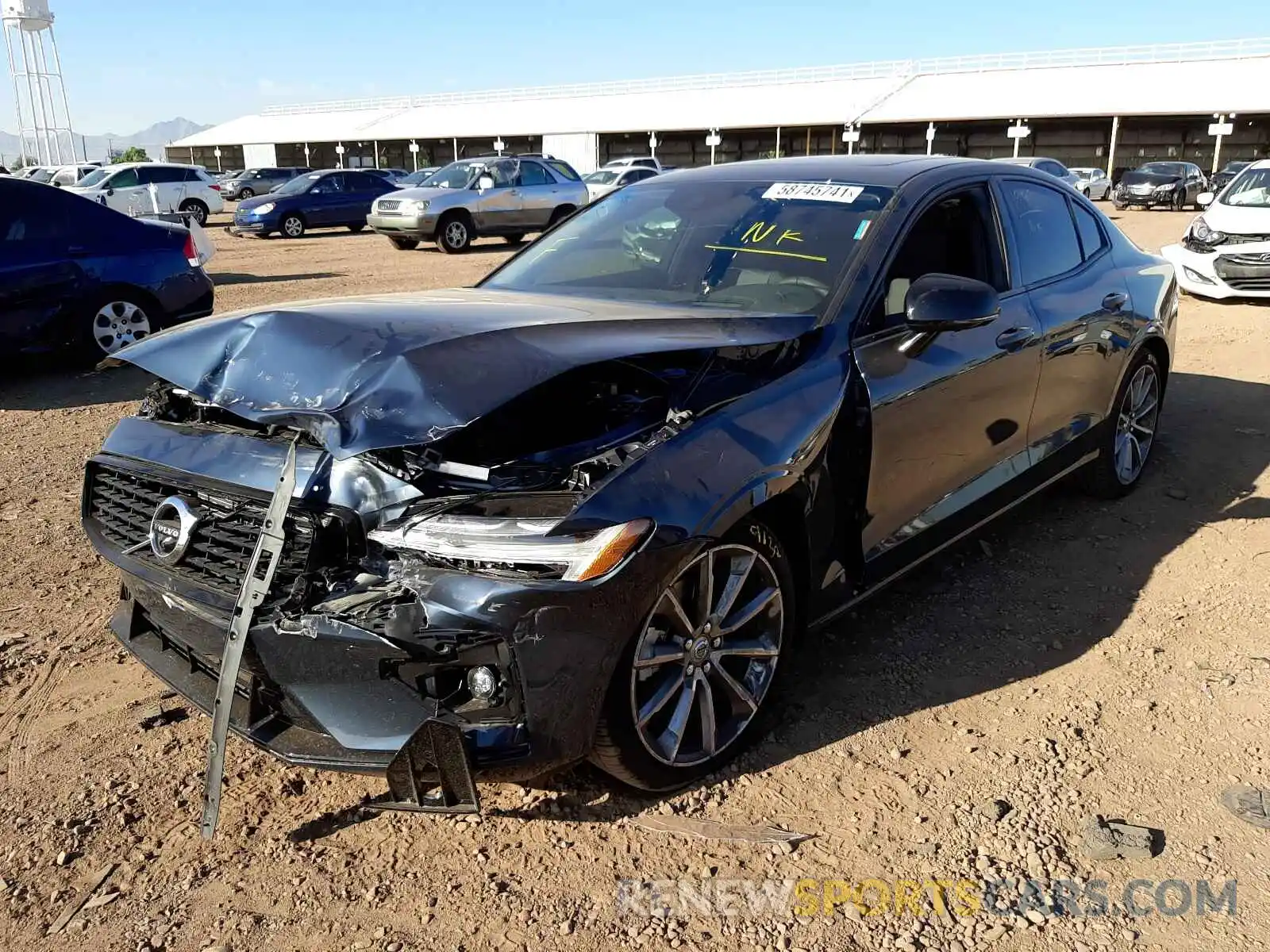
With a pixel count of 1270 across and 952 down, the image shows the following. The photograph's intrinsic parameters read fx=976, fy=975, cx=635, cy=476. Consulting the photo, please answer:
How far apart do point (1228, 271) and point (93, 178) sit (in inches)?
987

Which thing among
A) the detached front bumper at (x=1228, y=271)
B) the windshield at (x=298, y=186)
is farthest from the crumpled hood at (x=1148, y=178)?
the windshield at (x=298, y=186)

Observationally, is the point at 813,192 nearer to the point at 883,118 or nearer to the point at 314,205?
the point at 314,205

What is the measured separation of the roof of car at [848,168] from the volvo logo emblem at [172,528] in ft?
8.43

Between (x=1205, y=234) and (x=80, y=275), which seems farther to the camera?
(x=1205, y=234)

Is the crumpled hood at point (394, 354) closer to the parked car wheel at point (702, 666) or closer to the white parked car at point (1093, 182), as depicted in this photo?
the parked car wheel at point (702, 666)

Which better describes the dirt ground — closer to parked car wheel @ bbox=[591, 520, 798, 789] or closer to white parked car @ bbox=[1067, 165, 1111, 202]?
parked car wheel @ bbox=[591, 520, 798, 789]

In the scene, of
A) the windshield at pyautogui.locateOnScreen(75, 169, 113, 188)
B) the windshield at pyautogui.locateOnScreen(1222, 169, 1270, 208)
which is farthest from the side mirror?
the windshield at pyautogui.locateOnScreen(75, 169, 113, 188)

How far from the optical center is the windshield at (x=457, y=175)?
18828 mm

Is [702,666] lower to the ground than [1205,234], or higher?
lower

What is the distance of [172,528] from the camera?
2701 millimetres

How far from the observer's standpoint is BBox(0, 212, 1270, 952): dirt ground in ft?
7.78

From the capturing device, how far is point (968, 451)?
3.77 metres

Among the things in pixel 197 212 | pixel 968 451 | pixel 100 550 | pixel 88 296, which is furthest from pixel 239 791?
pixel 197 212

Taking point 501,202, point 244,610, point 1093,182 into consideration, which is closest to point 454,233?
point 501,202
